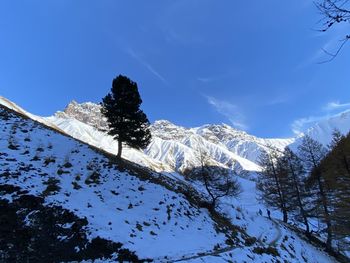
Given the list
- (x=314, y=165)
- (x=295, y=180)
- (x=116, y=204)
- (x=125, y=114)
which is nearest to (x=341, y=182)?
(x=314, y=165)

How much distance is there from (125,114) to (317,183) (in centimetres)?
2253

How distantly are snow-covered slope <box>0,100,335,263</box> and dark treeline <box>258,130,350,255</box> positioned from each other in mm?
4224

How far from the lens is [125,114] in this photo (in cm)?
3150

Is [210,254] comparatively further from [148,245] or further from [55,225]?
[55,225]

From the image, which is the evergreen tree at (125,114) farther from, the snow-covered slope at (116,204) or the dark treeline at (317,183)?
the dark treeline at (317,183)

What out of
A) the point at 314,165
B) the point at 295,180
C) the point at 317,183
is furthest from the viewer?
the point at 295,180

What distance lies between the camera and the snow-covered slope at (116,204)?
13.9 meters

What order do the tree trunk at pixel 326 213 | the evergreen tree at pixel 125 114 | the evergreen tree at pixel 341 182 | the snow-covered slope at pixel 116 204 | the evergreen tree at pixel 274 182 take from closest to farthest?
the snow-covered slope at pixel 116 204
the evergreen tree at pixel 341 182
the tree trunk at pixel 326 213
the evergreen tree at pixel 125 114
the evergreen tree at pixel 274 182

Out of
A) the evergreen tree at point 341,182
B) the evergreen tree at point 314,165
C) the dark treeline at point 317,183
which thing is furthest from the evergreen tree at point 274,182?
the evergreen tree at point 341,182

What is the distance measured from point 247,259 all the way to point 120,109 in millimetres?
21024

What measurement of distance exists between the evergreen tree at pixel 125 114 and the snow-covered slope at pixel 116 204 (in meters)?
5.42

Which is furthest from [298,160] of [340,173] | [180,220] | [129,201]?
[129,201]

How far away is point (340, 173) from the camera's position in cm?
2173

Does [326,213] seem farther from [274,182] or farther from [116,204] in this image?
[116,204]
